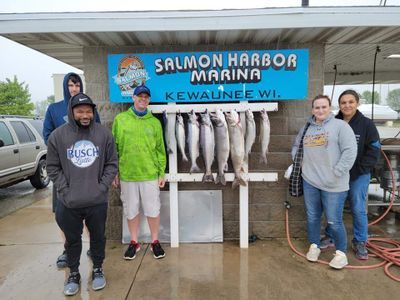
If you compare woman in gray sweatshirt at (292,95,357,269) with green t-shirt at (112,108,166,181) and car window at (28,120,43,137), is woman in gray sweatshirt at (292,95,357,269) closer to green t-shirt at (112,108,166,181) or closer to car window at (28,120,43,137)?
green t-shirt at (112,108,166,181)

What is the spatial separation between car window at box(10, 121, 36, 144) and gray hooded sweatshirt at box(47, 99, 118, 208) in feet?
17.6

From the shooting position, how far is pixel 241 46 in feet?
13.4

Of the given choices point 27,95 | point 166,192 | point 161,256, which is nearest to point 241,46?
point 166,192

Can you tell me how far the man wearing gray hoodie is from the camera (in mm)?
2926

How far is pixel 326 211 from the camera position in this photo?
3488 millimetres

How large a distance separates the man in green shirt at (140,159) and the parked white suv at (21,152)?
14.3 ft

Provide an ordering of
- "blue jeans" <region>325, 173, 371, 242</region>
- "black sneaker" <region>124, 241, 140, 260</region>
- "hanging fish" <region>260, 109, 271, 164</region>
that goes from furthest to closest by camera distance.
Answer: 1. "black sneaker" <region>124, 241, 140, 260</region>
2. "hanging fish" <region>260, 109, 271, 164</region>
3. "blue jeans" <region>325, 173, 371, 242</region>

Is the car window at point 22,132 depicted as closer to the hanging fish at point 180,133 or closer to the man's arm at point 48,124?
the man's arm at point 48,124

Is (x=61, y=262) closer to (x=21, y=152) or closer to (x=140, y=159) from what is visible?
(x=140, y=159)

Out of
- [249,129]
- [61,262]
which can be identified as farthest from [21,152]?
[249,129]

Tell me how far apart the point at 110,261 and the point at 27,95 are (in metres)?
34.1

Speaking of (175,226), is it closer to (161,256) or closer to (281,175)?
(161,256)

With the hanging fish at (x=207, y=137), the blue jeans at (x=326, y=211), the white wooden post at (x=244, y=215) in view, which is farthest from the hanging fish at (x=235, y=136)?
the blue jeans at (x=326, y=211)

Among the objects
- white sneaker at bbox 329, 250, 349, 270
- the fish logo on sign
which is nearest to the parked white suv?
the fish logo on sign
